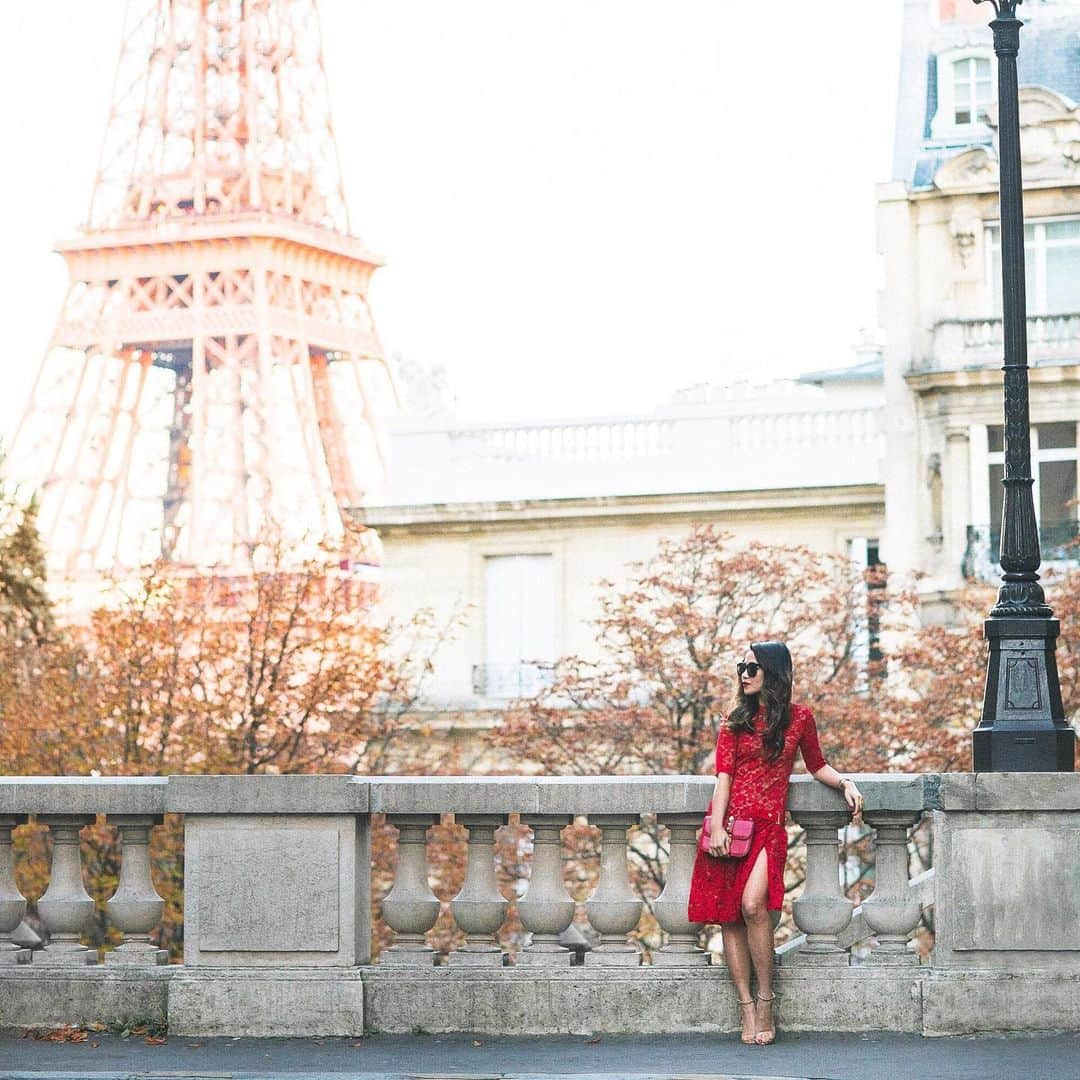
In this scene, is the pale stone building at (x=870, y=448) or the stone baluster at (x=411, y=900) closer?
the stone baluster at (x=411, y=900)

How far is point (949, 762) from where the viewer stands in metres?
30.2

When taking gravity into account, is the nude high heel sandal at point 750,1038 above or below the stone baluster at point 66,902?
below

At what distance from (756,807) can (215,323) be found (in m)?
68.7

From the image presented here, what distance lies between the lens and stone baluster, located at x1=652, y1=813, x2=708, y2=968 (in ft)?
38.5

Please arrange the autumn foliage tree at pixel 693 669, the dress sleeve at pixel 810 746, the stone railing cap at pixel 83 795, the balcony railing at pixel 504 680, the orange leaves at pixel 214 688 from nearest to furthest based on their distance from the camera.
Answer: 1. the dress sleeve at pixel 810 746
2. the stone railing cap at pixel 83 795
3. the orange leaves at pixel 214 688
4. the autumn foliage tree at pixel 693 669
5. the balcony railing at pixel 504 680

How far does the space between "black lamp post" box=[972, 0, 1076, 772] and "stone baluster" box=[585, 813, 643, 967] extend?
72.6 inches

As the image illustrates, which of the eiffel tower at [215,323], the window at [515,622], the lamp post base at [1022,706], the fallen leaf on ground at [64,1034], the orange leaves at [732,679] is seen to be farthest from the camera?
the eiffel tower at [215,323]

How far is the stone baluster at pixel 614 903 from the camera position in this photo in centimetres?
1184

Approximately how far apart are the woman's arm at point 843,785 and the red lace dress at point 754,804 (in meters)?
0.04

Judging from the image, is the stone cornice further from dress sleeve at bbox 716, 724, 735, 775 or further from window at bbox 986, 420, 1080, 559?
dress sleeve at bbox 716, 724, 735, 775

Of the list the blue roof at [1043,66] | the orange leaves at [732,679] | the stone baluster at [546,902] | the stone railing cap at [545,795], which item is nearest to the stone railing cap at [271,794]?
the stone railing cap at [545,795]

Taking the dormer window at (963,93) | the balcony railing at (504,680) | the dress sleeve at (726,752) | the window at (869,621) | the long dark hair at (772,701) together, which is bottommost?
the dress sleeve at (726,752)

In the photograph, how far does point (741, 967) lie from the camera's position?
11.5 m

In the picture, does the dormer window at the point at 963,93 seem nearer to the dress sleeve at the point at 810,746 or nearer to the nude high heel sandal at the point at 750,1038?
the dress sleeve at the point at 810,746
